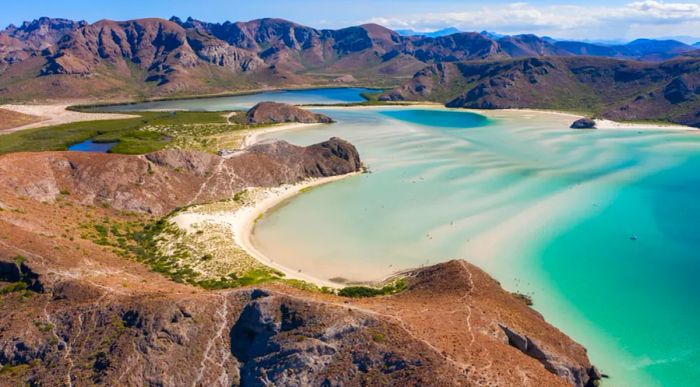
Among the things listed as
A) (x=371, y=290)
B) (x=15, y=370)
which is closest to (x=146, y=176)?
(x=15, y=370)

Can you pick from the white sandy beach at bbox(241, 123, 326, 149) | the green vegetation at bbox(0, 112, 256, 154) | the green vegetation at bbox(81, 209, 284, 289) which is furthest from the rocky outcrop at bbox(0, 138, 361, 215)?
the white sandy beach at bbox(241, 123, 326, 149)

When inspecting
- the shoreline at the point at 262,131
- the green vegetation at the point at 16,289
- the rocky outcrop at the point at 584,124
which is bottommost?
the rocky outcrop at the point at 584,124

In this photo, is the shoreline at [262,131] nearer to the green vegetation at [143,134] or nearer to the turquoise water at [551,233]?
the green vegetation at [143,134]

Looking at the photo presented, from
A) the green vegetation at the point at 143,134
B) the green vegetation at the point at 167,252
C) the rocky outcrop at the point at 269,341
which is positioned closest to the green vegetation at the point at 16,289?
the rocky outcrop at the point at 269,341

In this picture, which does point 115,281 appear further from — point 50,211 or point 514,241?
point 514,241

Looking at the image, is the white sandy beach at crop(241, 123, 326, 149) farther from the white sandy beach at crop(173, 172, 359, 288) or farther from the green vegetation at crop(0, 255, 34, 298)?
the green vegetation at crop(0, 255, 34, 298)

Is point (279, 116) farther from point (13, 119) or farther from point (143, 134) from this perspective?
point (13, 119)
